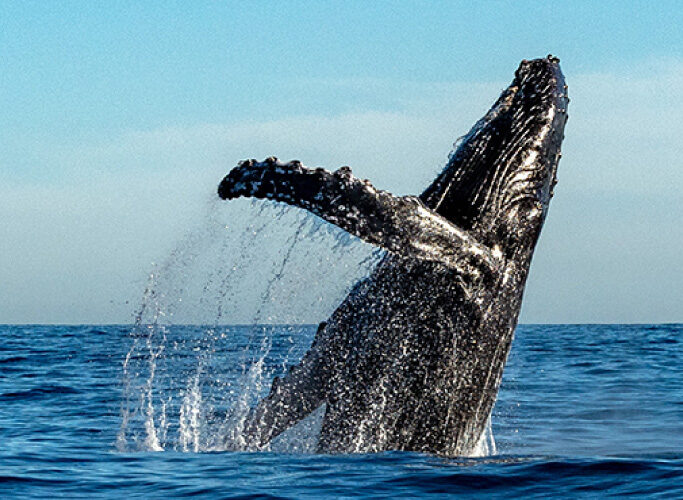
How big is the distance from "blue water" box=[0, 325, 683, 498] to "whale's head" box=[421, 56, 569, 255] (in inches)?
86.1

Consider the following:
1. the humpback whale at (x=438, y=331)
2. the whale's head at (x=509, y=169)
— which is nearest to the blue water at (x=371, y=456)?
the humpback whale at (x=438, y=331)

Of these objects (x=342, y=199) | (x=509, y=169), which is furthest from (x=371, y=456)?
(x=509, y=169)

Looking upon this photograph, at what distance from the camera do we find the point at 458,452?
9359mm

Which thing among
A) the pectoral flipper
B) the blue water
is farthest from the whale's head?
the blue water

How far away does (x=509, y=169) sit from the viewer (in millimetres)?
9711

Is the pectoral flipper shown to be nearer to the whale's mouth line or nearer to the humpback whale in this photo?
the humpback whale

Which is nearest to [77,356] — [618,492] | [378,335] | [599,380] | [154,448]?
[599,380]

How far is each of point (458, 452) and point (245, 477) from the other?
82.2 inches

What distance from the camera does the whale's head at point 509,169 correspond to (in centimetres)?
955

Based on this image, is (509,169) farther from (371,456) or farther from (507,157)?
(371,456)

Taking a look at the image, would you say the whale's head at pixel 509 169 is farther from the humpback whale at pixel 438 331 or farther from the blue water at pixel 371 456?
the blue water at pixel 371 456

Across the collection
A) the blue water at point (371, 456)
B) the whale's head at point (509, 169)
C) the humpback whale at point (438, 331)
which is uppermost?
the whale's head at point (509, 169)

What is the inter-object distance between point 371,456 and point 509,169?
10.0ft

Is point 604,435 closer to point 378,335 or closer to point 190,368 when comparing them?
point 378,335
